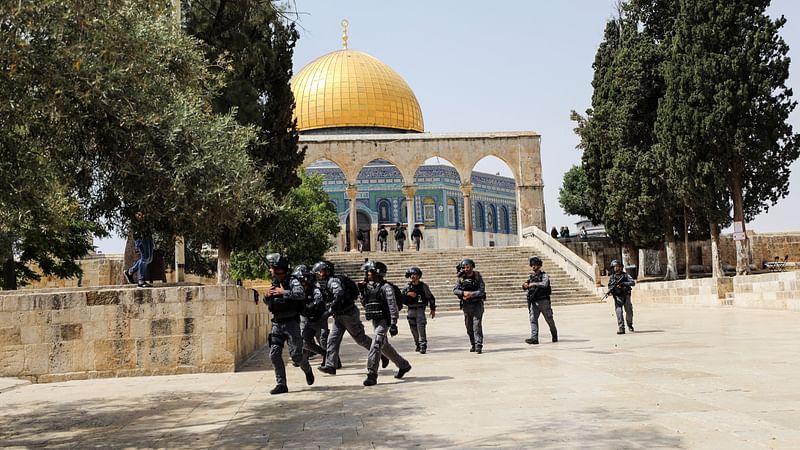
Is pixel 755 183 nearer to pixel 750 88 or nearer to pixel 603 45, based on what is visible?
pixel 750 88

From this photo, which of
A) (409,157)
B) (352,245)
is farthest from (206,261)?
(409,157)

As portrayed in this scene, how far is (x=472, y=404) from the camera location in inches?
224

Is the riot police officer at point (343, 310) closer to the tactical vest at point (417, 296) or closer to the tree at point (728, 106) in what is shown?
the tactical vest at point (417, 296)

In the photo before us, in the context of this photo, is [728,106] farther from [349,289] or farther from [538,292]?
[349,289]

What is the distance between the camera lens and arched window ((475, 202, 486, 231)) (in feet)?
161

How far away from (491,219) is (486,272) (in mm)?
25020

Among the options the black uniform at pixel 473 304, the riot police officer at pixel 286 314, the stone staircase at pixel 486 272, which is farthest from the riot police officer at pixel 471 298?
the stone staircase at pixel 486 272

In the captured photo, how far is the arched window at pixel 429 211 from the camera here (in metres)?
46.6

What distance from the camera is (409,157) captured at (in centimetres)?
3247

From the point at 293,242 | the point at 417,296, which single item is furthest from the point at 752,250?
the point at 417,296

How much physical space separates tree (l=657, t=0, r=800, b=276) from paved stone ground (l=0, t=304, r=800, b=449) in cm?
1270

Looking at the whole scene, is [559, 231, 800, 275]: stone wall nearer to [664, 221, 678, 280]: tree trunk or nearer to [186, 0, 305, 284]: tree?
[664, 221, 678, 280]: tree trunk

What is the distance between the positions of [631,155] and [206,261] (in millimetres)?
14267

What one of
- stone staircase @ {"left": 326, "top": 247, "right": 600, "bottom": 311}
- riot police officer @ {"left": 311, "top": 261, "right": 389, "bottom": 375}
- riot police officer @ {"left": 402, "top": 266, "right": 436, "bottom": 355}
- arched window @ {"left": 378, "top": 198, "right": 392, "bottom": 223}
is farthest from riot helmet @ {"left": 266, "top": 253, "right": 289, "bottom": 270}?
arched window @ {"left": 378, "top": 198, "right": 392, "bottom": 223}
